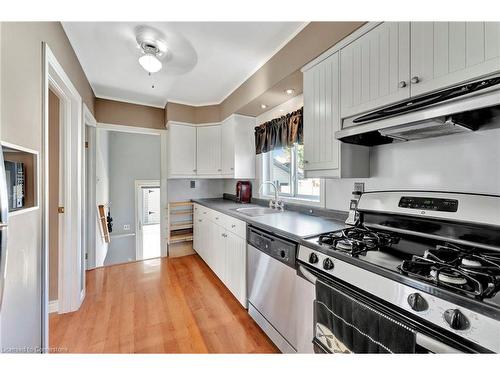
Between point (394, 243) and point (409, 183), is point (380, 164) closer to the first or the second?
point (409, 183)

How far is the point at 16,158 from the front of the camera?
3.28ft

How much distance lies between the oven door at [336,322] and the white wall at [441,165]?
773mm

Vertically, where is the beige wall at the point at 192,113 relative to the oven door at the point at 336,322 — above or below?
above

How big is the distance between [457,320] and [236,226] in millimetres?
1625

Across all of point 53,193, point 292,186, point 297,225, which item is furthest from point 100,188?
point 297,225

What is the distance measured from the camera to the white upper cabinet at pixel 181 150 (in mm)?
3207

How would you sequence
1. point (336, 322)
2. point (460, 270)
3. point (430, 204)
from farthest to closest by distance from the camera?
1. point (430, 204)
2. point (336, 322)
3. point (460, 270)

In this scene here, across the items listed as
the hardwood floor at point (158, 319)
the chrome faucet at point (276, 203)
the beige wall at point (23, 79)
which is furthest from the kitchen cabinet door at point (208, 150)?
the beige wall at point (23, 79)

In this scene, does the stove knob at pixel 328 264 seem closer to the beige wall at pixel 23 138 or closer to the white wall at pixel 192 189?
the beige wall at pixel 23 138

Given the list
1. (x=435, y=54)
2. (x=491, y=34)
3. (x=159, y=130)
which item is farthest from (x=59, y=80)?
(x=491, y=34)

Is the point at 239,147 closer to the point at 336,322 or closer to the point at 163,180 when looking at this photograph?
the point at 163,180

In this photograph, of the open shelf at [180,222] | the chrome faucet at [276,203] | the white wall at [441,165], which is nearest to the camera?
the white wall at [441,165]

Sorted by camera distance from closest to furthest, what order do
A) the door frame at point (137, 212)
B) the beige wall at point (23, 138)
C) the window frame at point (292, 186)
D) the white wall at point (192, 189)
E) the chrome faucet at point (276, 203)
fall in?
the beige wall at point (23, 138) → the window frame at point (292, 186) → the chrome faucet at point (276, 203) → the white wall at point (192, 189) → the door frame at point (137, 212)

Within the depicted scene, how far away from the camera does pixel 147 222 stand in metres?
6.12
